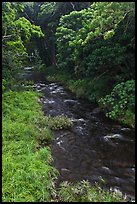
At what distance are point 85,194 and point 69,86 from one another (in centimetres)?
1454

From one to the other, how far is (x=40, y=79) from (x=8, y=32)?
11980 mm

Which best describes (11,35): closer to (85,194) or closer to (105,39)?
(105,39)

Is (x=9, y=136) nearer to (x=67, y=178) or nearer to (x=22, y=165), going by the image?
(x=22, y=165)

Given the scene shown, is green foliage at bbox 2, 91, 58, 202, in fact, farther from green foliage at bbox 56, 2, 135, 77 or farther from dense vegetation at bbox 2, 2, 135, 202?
green foliage at bbox 56, 2, 135, 77

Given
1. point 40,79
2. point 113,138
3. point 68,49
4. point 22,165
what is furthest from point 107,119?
point 40,79

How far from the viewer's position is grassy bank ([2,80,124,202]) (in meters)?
7.14

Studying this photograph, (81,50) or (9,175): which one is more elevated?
(81,50)

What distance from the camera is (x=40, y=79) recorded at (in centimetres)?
2689

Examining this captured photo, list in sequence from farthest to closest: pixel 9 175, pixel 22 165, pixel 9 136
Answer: pixel 9 136 < pixel 22 165 < pixel 9 175

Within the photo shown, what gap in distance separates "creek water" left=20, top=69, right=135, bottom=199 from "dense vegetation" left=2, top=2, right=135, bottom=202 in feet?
1.66

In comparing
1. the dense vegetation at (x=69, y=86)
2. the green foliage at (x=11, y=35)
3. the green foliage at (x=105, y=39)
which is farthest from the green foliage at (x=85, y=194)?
the green foliage at (x=11, y=35)

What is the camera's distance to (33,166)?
8.27 meters

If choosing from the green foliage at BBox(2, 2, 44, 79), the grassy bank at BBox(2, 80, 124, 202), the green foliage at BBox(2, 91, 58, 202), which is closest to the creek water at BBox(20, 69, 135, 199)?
the grassy bank at BBox(2, 80, 124, 202)

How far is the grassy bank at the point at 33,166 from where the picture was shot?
281 inches
